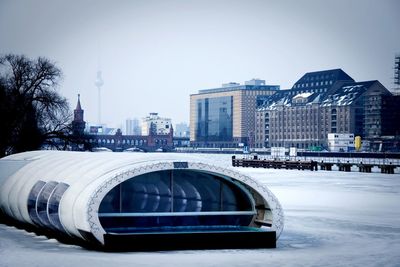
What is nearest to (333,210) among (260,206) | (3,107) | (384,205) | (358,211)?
(358,211)

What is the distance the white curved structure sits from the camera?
1952 cm

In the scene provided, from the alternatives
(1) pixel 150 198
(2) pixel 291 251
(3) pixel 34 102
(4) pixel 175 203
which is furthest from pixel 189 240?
(3) pixel 34 102

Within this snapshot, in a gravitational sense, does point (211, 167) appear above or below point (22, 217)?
above

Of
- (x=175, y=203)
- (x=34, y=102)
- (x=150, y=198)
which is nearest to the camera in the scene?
(x=150, y=198)

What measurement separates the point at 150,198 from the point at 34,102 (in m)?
60.1

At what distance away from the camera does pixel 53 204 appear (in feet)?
70.4

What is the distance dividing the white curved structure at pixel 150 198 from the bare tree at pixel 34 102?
49508 millimetres

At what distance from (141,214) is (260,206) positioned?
3458 mm

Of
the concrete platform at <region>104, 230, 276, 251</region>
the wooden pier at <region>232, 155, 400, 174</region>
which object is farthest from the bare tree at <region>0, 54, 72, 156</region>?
the concrete platform at <region>104, 230, 276, 251</region>

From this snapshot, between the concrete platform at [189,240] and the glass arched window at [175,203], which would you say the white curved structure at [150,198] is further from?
the concrete platform at [189,240]

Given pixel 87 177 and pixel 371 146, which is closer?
pixel 87 177

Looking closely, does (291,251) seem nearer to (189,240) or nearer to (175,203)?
(189,240)

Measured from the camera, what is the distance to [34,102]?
78562 mm

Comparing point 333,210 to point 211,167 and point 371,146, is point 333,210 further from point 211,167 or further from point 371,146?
point 371,146
